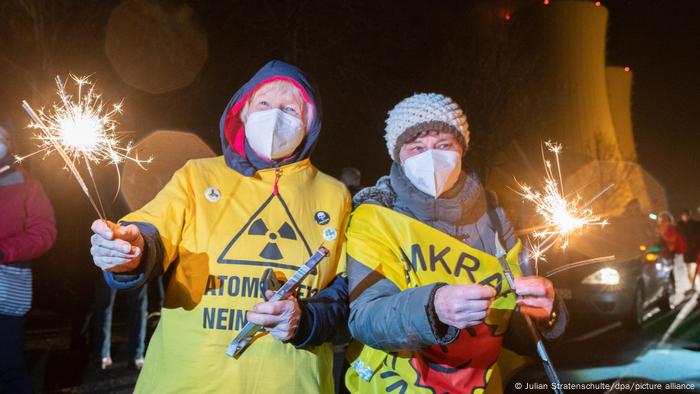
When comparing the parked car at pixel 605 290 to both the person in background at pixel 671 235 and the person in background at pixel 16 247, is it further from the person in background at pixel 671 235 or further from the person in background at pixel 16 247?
the person in background at pixel 16 247

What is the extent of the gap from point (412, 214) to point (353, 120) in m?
13.9

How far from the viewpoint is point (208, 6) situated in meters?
12.1

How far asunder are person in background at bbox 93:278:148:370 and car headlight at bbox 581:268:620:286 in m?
7.12

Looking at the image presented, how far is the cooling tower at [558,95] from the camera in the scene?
56.2ft

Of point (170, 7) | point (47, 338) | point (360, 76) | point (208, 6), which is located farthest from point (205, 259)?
point (360, 76)

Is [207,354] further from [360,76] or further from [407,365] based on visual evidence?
[360,76]

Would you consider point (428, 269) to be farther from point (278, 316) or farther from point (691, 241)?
point (691, 241)

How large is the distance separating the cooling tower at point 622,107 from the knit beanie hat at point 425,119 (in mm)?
28412

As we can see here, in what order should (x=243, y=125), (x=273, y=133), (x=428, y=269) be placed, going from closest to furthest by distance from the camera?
1. (x=428, y=269)
2. (x=273, y=133)
3. (x=243, y=125)

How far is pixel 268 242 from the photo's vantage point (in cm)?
228

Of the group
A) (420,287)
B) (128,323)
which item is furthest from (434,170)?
(128,323)

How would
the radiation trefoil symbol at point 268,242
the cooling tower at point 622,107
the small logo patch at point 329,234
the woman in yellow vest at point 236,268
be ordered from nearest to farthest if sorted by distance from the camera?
1. the woman in yellow vest at point 236,268
2. the radiation trefoil symbol at point 268,242
3. the small logo patch at point 329,234
4. the cooling tower at point 622,107

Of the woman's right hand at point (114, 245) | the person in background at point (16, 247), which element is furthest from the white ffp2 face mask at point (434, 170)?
the person in background at point (16, 247)

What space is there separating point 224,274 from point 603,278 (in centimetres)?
865
